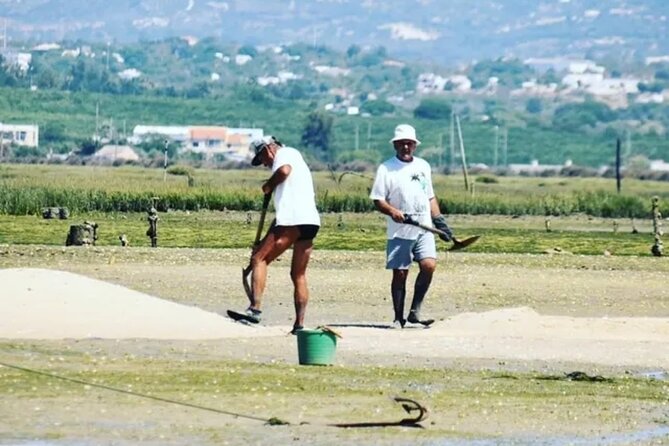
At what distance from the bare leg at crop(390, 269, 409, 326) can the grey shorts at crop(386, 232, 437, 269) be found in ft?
0.28

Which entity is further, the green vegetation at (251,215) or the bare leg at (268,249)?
the green vegetation at (251,215)

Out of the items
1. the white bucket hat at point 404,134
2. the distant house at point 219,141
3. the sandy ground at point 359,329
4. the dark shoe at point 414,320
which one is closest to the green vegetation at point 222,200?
the sandy ground at point 359,329

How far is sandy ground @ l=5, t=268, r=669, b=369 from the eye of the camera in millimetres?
18953

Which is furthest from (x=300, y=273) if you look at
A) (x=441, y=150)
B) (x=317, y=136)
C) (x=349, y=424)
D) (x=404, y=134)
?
(x=317, y=136)

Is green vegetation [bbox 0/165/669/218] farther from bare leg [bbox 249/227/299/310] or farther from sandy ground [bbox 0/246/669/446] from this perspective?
bare leg [bbox 249/227/299/310]

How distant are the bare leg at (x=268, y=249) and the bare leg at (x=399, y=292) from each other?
155 centimetres

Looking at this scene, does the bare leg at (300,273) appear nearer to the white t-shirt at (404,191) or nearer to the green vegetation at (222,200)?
the white t-shirt at (404,191)

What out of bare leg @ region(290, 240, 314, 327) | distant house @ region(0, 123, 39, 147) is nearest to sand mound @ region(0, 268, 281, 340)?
bare leg @ region(290, 240, 314, 327)

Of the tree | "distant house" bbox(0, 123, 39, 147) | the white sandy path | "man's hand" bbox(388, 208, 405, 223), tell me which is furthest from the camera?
the tree

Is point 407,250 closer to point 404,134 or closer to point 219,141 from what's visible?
point 404,134

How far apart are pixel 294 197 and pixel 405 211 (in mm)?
1648

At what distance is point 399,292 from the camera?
2089cm

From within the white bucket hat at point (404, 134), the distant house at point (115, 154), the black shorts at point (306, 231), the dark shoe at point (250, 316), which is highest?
the white bucket hat at point (404, 134)

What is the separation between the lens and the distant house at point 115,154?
136 meters
